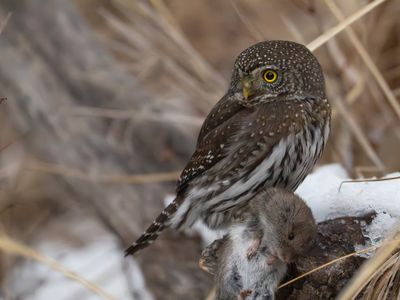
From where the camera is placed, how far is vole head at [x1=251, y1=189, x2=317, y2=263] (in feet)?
9.34

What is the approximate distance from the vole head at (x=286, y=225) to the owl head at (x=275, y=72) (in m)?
0.64

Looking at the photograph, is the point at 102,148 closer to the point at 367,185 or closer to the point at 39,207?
the point at 39,207

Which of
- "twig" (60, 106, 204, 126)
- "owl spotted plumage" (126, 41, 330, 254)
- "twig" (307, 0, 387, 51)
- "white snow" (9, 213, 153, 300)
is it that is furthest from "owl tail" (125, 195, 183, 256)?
"white snow" (9, 213, 153, 300)

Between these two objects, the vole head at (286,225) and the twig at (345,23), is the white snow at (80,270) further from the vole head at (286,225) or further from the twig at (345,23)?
the twig at (345,23)

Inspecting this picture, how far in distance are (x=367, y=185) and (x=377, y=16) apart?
272 centimetres

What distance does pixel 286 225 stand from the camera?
2.90 m

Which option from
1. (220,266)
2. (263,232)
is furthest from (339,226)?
(220,266)

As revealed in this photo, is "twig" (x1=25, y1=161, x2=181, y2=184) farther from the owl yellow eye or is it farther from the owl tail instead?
the owl yellow eye

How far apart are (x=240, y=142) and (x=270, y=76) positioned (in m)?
0.33

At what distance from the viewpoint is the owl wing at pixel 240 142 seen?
3.44 meters

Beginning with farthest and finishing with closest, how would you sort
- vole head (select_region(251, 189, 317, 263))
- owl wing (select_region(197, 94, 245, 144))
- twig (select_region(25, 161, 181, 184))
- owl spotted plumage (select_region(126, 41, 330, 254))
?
twig (select_region(25, 161, 181, 184)) → owl wing (select_region(197, 94, 245, 144)) → owl spotted plumage (select_region(126, 41, 330, 254)) → vole head (select_region(251, 189, 317, 263))

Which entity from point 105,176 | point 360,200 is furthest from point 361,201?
point 105,176

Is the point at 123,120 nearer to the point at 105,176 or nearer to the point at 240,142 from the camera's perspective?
the point at 105,176

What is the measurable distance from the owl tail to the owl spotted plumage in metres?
0.11
